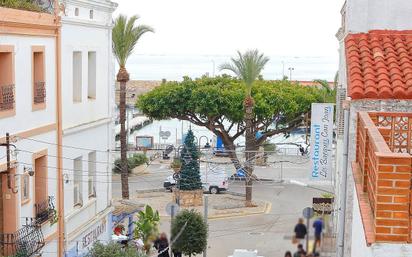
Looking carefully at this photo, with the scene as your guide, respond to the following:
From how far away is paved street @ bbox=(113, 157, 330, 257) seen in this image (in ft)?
91.8

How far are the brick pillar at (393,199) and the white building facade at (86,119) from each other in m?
12.9

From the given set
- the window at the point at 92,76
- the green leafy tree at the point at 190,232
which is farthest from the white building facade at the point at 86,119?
the green leafy tree at the point at 190,232

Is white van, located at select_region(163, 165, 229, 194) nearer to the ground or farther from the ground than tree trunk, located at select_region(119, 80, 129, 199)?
nearer to the ground

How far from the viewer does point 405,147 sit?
8844mm

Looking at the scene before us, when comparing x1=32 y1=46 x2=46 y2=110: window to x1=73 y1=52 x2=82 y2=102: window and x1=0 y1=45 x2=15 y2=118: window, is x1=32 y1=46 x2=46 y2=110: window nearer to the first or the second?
x1=0 y1=45 x2=15 y2=118: window

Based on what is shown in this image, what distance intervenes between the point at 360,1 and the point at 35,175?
25.2ft

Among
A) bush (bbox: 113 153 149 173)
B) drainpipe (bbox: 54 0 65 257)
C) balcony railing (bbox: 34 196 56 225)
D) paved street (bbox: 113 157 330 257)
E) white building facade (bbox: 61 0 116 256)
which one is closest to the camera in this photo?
balcony railing (bbox: 34 196 56 225)

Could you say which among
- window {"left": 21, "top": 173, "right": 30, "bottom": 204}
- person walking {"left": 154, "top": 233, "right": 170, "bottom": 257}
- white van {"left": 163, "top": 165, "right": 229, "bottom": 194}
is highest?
window {"left": 21, "top": 173, "right": 30, "bottom": 204}

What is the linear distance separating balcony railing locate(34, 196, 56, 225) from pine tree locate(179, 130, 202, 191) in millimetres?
18578

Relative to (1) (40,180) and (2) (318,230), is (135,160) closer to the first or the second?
(1) (40,180)

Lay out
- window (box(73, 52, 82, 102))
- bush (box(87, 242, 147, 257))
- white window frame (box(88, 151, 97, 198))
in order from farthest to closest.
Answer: white window frame (box(88, 151, 97, 198)) → window (box(73, 52, 82, 102)) → bush (box(87, 242, 147, 257))

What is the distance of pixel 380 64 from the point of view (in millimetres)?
11594

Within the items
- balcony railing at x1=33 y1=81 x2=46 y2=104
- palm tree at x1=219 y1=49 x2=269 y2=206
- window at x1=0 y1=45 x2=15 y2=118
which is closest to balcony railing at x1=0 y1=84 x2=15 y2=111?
window at x1=0 y1=45 x2=15 y2=118

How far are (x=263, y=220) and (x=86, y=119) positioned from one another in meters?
15.4
